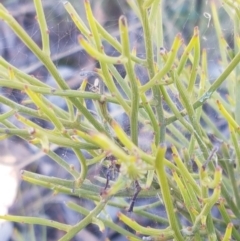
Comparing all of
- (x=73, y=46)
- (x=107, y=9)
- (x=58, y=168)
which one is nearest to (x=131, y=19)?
(x=107, y=9)

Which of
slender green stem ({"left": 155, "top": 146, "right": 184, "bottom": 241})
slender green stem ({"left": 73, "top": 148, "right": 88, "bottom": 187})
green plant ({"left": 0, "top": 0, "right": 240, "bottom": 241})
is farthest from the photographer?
slender green stem ({"left": 73, "top": 148, "right": 88, "bottom": 187})

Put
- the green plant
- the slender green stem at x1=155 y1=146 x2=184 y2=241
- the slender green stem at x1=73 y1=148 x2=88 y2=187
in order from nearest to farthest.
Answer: the slender green stem at x1=155 y1=146 x2=184 y2=241, the green plant, the slender green stem at x1=73 y1=148 x2=88 y2=187

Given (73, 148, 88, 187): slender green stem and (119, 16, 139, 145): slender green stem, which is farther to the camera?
(73, 148, 88, 187): slender green stem

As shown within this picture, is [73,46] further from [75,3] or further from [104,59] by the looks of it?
[104,59]

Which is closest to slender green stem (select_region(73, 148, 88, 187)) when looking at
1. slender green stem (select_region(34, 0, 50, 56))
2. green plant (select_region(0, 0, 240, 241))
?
green plant (select_region(0, 0, 240, 241))

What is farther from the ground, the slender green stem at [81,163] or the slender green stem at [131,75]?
the slender green stem at [131,75]

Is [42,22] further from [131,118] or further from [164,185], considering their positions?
[164,185]

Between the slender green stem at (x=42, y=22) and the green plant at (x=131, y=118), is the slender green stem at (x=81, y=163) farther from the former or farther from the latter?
the slender green stem at (x=42, y=22)

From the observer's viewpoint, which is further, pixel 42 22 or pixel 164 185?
pixel 42 22

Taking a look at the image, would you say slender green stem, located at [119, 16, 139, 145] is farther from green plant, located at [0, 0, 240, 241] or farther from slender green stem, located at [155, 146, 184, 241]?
slender green stem, located at [155, 146, 184, 241]

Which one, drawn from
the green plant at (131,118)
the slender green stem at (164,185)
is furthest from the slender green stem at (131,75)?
the slender green stem at (164,185)

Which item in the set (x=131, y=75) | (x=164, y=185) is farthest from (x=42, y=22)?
(x=164, y=185)
